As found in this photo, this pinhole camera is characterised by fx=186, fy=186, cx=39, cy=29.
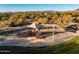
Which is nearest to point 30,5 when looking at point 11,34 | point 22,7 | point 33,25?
point 22,7

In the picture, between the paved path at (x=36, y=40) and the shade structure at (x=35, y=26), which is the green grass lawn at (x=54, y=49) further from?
the shade structure at (x=35, y=26)

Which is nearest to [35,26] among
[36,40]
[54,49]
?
[36,40]

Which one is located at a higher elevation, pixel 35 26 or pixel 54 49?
pixel 35 26

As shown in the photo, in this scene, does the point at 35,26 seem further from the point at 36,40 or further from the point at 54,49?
the point at 54,49

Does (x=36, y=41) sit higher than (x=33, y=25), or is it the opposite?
(x=33, y=25)

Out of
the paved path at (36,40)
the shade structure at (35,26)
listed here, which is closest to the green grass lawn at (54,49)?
the paved path at (36,40)

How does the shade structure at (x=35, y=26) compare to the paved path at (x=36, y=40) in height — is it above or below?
above

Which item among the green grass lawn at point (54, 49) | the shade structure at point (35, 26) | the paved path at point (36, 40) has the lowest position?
the green grass lawn at point (54, 49)
